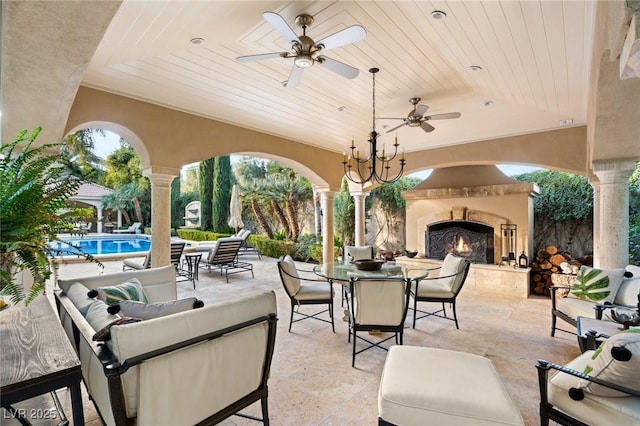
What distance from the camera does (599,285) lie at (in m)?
3.29

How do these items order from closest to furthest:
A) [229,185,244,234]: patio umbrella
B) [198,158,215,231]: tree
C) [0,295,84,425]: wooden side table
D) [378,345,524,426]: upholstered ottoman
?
1. [0,295,84,425]: wooden side table
2. [378,345,524,426]: upholstered ottoman
3. [229,185,244,234]: patio umbrella
4. [198,158,215,231]: tree

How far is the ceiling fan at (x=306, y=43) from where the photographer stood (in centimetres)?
231

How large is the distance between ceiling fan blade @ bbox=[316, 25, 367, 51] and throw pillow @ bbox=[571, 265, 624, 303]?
11.0 feet

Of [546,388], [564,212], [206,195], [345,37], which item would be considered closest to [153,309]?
[546,388]

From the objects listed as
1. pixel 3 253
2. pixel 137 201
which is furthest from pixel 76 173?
pixel 137 201

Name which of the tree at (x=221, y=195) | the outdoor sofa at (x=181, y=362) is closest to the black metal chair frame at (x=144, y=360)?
the outdoor sofa at (x=181, y=362)

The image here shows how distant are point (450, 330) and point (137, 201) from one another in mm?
16737

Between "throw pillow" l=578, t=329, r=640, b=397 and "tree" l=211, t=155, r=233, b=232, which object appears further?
"tree" l=211, t=155, r=233, b=232

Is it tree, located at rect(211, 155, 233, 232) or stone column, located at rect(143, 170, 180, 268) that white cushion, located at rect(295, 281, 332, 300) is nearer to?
stone column, located at rect(143, 170, 180, 268)

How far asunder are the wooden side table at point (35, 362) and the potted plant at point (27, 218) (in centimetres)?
29

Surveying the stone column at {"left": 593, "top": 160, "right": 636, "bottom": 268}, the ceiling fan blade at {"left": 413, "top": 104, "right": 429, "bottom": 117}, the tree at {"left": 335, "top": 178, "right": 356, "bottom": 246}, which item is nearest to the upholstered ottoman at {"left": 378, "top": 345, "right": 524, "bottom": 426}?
the ceiling fan blade at {"left": 413, "top": 104, "right": 429, "bottom": 117}

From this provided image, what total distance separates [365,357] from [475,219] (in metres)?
4.60

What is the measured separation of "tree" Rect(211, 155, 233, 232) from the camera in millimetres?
14062

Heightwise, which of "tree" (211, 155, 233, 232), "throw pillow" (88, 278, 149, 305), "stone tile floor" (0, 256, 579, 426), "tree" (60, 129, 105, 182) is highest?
"tree" (60, 129, 105, 182)
